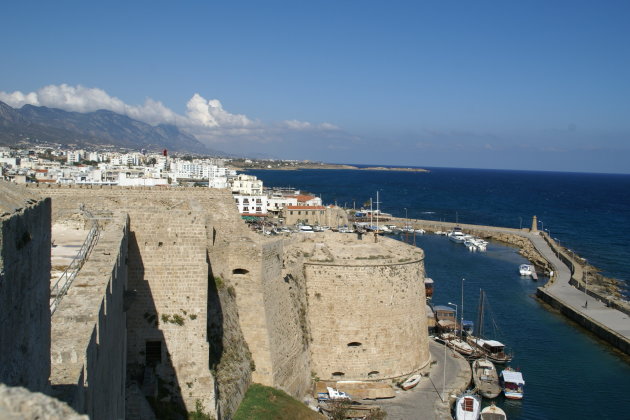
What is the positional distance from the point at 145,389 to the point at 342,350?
467 inches

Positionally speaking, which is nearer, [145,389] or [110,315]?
[110,315]

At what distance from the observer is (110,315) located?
26.7 ft

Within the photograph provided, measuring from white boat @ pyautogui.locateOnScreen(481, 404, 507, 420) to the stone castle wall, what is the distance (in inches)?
800

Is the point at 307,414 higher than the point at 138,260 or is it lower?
lower

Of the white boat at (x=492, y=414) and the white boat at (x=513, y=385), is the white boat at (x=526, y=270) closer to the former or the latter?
the white boat at (x=513, y=385)

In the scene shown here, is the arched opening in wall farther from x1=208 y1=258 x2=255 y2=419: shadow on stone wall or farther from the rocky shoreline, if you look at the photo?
the rocky shoreline

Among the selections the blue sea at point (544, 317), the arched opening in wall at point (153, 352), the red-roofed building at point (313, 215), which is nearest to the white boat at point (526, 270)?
the blue sea at point (544, 317)

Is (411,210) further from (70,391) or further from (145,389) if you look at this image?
(70,391)

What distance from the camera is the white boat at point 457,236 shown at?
230 ft

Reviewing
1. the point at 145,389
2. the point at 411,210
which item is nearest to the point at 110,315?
the point at 145,389

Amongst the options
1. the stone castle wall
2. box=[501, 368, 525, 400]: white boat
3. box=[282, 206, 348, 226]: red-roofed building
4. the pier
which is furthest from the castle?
box=[282, 206, 348, 226]: red-roofed building

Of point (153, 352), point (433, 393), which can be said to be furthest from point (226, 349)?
point (433, 393)

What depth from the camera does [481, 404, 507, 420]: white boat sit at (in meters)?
21.7

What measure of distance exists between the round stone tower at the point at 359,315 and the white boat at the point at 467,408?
264 centimetres
